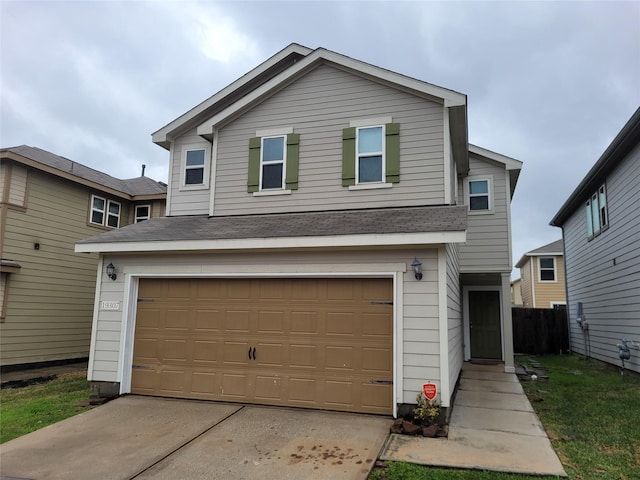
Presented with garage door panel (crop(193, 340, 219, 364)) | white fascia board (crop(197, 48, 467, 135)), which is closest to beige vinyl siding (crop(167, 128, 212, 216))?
white fascia board (crop(197, 48, 467, 135))

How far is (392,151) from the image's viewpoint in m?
8.11

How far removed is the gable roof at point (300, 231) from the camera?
6.35 m

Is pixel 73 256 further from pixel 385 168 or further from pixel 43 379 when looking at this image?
pixel 385 168

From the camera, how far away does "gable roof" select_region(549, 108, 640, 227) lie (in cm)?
943

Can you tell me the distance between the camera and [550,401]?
7852mm

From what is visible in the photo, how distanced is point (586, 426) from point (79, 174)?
14.4 m

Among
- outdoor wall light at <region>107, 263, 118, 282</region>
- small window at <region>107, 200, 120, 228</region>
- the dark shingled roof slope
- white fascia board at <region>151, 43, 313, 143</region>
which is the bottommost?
outdoor wall light at <region>107, 263, 118, 282</region>

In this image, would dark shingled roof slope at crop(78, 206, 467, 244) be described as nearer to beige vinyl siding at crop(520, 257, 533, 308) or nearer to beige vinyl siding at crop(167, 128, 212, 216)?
beige vinyl siding at crop(167, 128, 212, 216)

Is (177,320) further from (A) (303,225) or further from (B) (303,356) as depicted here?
(A) (303,225)

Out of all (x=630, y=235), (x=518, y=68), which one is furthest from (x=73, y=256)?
(x=518, y=68)

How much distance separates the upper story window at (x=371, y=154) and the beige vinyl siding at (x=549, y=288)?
18.8 meters

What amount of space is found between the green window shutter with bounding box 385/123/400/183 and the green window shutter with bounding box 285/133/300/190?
5.97ft

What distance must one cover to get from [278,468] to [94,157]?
46661 millimetres

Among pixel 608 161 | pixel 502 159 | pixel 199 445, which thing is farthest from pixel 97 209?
pixel 608 161
